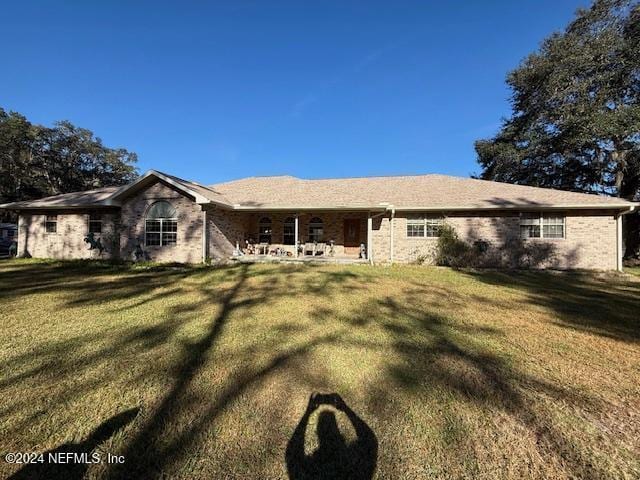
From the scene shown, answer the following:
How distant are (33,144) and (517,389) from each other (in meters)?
44.8

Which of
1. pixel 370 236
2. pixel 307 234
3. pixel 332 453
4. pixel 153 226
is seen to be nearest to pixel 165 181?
pixel 153 226

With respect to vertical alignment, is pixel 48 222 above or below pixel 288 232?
above

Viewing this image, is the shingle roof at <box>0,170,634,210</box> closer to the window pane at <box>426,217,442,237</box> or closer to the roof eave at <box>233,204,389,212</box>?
the roof eave at <box>233,204,389,212</box>

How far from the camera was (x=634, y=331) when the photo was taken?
518 centimetres

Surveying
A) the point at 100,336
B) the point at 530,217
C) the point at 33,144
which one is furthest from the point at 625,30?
the point at 33,144

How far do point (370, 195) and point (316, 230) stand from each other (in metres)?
3.32

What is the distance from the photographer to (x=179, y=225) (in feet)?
43.2

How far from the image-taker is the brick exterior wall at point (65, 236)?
567 inches

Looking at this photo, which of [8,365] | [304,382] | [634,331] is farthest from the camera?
[634,331]

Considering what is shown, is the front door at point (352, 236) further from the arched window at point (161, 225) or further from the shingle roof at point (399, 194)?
the arched window at point (161, 225)

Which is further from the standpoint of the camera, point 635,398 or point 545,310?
point 545,310

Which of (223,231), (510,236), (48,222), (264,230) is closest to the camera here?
(510,236)

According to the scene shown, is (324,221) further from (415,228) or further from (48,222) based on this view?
(48,222)

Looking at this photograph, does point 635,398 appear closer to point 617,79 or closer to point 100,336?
point 100,336
